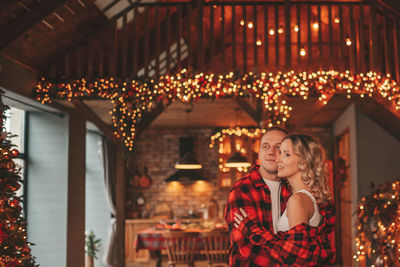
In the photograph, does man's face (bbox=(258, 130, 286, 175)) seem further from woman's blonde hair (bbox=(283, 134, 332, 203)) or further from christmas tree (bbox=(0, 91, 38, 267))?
christmas tree (bbox=(0, 91, 38, 267))

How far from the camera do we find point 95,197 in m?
11.2

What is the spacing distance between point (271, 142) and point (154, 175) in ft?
29.9

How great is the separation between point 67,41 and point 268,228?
5.32 meters

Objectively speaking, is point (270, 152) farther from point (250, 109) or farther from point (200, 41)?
point (250, 109)

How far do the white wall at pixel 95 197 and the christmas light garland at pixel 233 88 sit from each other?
4.20m

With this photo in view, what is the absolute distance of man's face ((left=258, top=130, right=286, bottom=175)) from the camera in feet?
9.09

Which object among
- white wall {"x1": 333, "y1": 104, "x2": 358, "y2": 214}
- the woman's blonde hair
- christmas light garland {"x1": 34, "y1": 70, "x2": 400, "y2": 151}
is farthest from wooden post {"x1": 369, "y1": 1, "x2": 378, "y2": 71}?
the woman's blonde hair

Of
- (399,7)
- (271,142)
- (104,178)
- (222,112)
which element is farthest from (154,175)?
(271,142)

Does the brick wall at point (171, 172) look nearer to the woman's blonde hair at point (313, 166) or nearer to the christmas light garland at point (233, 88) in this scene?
the christmas light garland at point (233, 88)

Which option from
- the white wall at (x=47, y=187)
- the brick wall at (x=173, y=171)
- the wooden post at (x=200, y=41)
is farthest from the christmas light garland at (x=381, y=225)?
the brick wall at (x=173, y=171)

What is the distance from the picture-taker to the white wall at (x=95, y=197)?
11031 mm

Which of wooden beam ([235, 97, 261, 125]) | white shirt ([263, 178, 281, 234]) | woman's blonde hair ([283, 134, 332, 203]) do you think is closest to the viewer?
woman's blonde hair ([283, 134, 332, 203])

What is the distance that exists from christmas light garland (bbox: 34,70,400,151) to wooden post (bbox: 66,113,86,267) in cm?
120

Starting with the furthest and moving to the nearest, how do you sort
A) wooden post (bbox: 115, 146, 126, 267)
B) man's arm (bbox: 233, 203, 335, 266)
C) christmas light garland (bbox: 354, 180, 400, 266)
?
wooden post (bbox: 115, 146, 126, 267), christmas light garland (bbox: 354, 180, 400, 266), man's arm (bbox: 233, 203, 335, 266)
